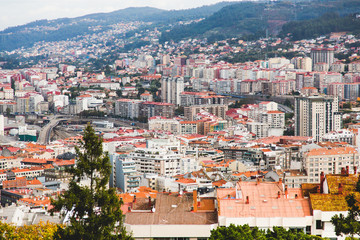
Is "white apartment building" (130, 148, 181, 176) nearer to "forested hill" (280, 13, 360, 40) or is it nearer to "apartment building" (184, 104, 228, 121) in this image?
"apartment building" (184, 104, 228, 121)

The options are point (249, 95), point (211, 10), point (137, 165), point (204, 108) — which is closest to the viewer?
point (137, 165)

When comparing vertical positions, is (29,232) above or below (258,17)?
below

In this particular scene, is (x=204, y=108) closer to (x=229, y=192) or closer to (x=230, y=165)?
(x=230, y=165)

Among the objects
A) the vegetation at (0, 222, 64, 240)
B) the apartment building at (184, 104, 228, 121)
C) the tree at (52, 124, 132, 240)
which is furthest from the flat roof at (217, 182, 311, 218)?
the apartment building at (184, 104, 228, 121)

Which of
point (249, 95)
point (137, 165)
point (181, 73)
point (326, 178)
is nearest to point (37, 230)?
point (326, 178)

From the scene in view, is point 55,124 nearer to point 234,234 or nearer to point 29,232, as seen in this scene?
point 29,232

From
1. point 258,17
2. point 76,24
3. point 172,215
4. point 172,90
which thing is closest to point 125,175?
point 172,215
